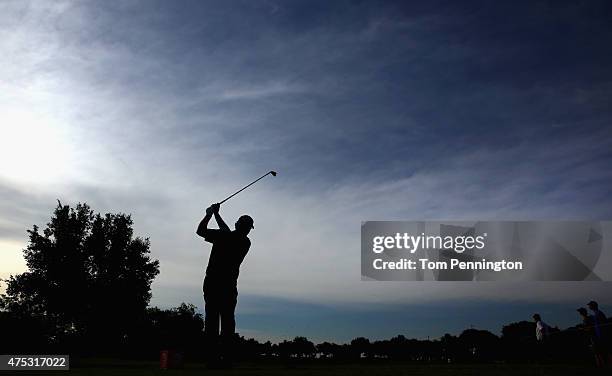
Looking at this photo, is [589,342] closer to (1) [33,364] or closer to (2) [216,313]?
(2) [216,313]

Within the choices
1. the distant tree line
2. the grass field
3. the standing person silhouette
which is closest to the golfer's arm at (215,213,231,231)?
the standing person silhouette

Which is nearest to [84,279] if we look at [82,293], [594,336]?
[82,293]

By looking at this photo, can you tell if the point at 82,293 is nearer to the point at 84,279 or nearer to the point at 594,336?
the point at 84,279

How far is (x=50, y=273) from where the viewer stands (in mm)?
54312

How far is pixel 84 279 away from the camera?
54.9 m

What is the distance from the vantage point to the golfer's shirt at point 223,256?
11077 millimetres

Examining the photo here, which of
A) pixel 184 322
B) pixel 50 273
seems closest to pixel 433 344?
pixel 184 322

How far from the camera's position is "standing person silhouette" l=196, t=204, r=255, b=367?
11.0 metres

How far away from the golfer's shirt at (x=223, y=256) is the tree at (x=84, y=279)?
47930mm

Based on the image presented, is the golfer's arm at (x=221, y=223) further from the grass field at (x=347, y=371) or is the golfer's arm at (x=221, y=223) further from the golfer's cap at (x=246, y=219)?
the grass field at (x=347, y=371)

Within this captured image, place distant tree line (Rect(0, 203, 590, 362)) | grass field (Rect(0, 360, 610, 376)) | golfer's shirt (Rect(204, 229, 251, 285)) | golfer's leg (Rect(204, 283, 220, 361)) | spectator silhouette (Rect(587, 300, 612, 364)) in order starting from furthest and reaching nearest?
distant tree line (Rect(0, 203, 590, 362))
spectator silhouette (Rect(587, 300, 612, 364))
golfer's shirt (Rect(204, 229, 251, 285))
golfer's leg (Rect(204, 283, 220, 361))
grass field (Rect(0, 360, 610, 376))

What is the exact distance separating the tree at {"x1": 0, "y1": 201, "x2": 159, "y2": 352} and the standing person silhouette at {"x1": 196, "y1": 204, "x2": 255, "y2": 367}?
47.8 metres

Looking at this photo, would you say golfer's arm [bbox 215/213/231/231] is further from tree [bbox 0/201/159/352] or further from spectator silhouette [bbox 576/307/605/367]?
tree [bbox 0/201/159/352]

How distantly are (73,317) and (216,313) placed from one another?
49208 millimetres
